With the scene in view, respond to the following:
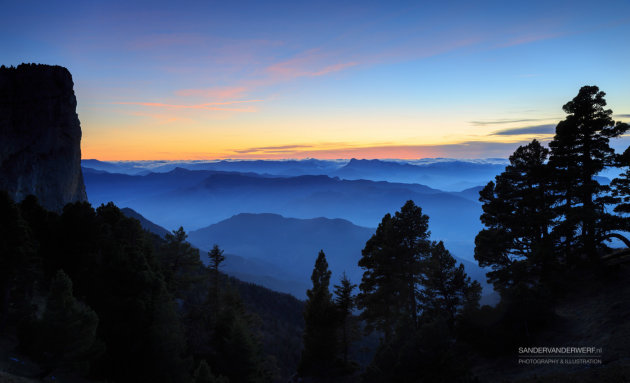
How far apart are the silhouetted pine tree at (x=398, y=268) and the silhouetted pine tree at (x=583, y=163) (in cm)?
997

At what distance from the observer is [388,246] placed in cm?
2411

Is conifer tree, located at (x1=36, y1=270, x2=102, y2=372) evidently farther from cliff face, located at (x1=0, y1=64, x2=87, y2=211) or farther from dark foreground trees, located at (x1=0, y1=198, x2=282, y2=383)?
cliff face, located at (x1=0, y1=64, x2=87, y2=211)

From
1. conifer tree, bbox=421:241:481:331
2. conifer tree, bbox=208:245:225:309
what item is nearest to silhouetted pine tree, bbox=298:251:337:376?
conifer tree, bbox=421:241:481:331

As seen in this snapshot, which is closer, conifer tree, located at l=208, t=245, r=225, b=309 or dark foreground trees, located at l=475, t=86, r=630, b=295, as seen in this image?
dark foreground trees, located at l=475, t=86, r=630, b=295

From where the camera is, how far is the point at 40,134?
65625 millimetres

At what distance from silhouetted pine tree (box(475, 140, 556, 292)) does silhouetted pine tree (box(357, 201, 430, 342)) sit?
236 inches

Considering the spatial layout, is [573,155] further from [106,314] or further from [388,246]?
[106,314]

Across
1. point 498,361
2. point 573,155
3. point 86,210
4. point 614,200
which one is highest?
point 573,155

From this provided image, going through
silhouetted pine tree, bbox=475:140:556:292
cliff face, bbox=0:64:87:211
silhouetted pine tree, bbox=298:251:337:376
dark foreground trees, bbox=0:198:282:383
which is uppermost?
cliff face, bbox=0:64:87:211

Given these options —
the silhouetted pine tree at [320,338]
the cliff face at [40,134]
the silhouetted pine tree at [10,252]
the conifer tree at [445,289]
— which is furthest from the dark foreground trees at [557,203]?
the cliff face at [40,134]

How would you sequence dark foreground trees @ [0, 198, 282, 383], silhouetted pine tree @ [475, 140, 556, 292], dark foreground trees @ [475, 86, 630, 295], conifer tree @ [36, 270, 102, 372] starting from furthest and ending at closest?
silhouetted pine tree @ [475, 140, 556, 292]
dark foreground trees @ [475, 86, 630, 295]
dark foreground trees @ [0, 198, 282, 383]
conifer tree @ [36, 270, 102, 372]

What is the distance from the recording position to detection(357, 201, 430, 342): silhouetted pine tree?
23344 millimetres

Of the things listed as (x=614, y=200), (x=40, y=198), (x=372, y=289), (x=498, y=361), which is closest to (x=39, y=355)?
(x=372, y=289)

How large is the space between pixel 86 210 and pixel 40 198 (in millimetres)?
47311
